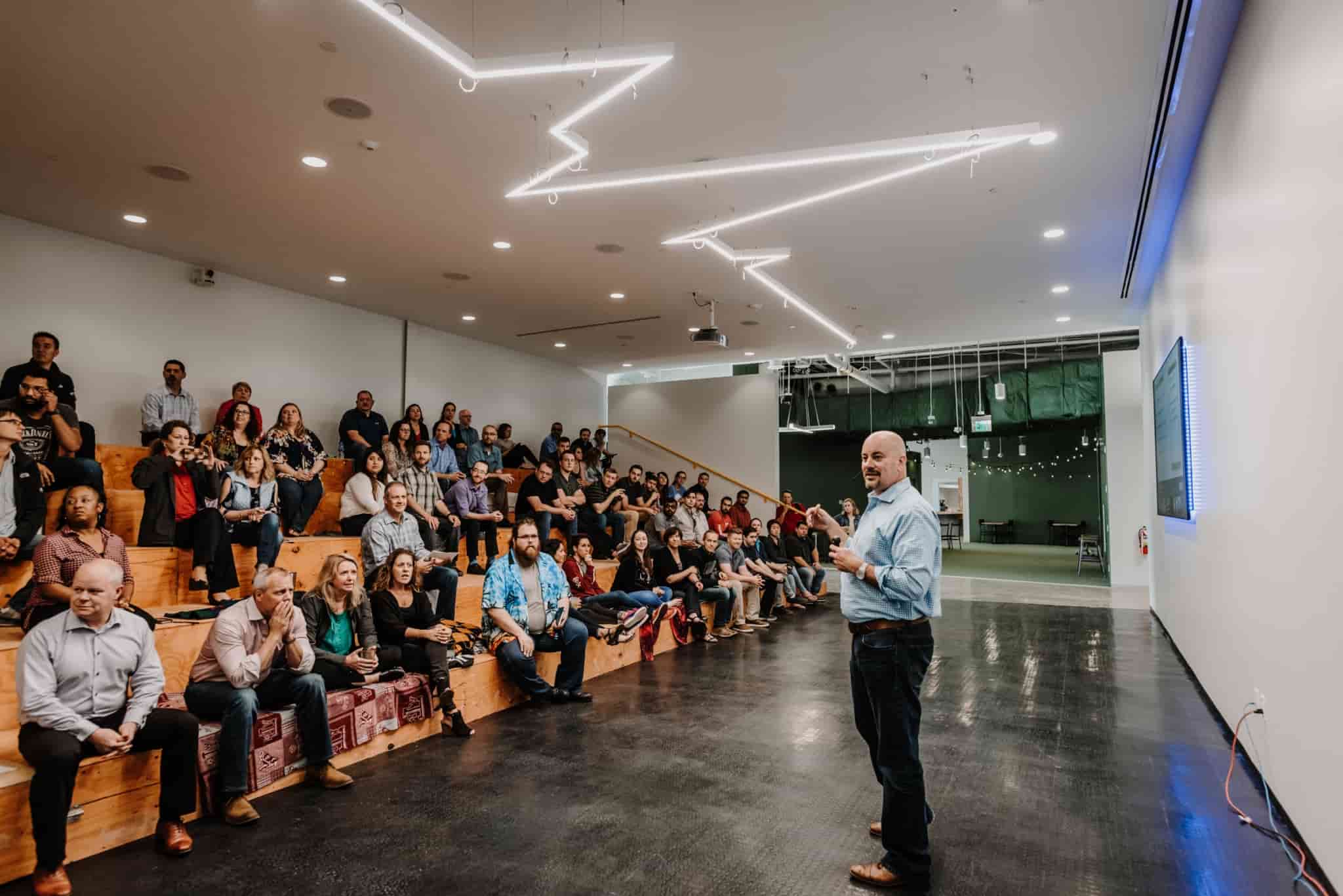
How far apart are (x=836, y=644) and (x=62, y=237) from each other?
7.63m

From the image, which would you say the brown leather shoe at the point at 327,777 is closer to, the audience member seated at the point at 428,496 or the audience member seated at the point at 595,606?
the audience member seated at the point at 595,606

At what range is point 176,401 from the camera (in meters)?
6.72

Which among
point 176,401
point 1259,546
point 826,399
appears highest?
point 826,399

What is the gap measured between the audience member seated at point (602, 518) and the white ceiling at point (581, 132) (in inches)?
105

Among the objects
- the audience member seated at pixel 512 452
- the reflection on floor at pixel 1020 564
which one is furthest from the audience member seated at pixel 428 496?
the reflection on floor at pixel 1020 564

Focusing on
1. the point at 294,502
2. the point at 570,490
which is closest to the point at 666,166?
the point at 294,502

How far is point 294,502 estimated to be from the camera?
6.12m

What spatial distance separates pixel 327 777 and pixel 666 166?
3649 millimetres

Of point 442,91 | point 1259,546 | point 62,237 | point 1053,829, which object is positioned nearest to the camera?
point 1053,829

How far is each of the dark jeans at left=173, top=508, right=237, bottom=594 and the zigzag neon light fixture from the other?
280 cm

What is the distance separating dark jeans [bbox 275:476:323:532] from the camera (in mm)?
6098

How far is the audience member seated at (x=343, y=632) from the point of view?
375cm

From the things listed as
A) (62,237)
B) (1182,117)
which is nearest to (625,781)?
(1182,117)

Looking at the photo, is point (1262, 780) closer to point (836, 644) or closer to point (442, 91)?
→ point (836, 644)
